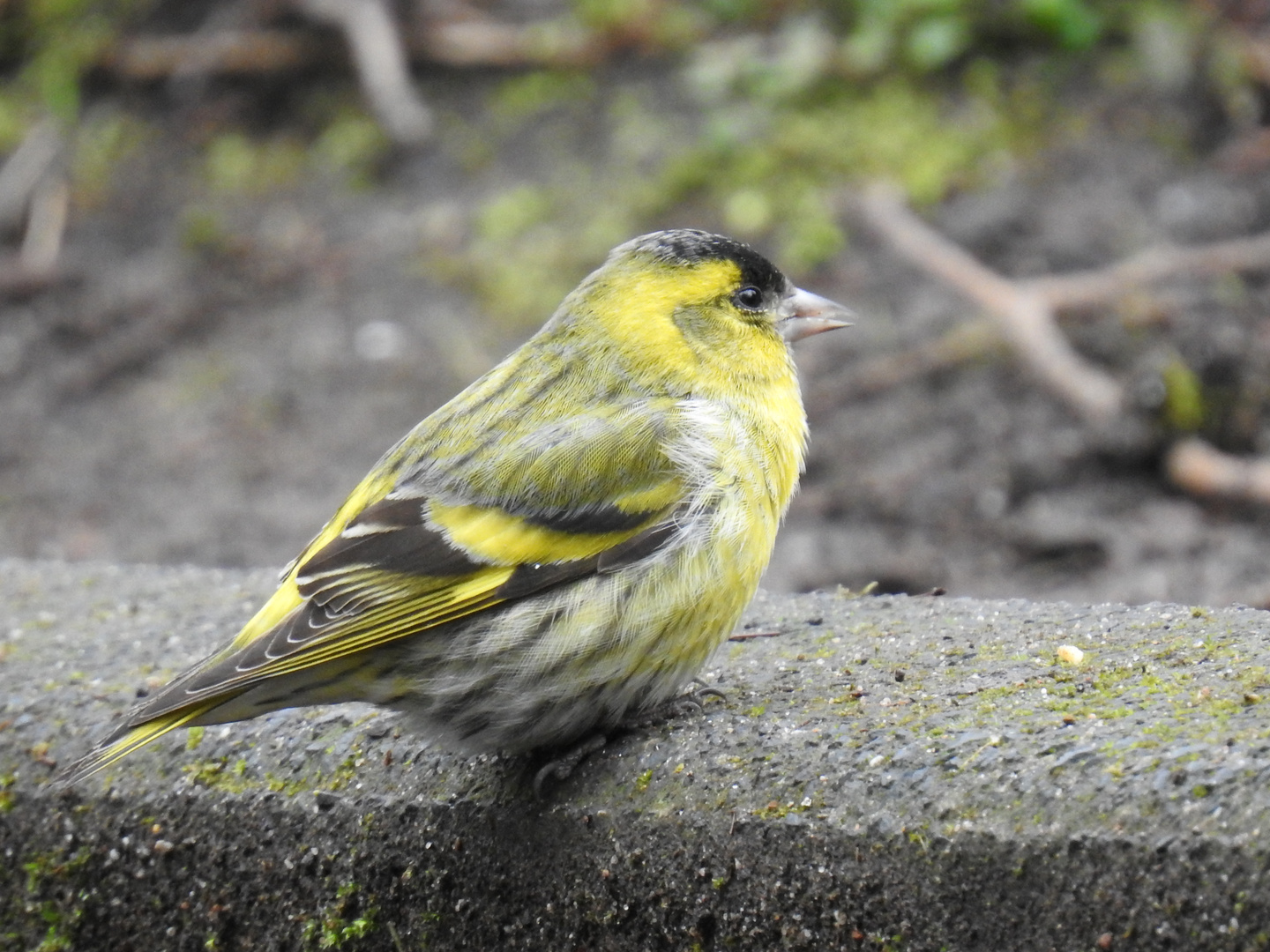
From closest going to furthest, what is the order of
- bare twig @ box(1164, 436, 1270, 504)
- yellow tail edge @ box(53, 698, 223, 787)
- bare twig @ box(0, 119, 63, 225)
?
1. yellow tail edge @ box(53, 698, 223, 787)
2. bare twig @ box(1164, 436, 1270, 504)
3. bare twig @ box(0, 119, 63, 225)

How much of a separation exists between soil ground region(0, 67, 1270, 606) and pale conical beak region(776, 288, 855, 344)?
135cm

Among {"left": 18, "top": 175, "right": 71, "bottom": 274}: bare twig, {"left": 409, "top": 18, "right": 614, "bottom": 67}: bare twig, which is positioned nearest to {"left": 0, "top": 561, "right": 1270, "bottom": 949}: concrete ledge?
{"left": 18, "top": 175, "right": 71, "bottom": 274}: bare twig

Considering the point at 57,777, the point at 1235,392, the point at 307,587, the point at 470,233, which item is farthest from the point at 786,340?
the point at 470,233

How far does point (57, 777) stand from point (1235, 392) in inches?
150

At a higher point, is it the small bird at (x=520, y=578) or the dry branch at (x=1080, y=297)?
the small bird at (x=520, y=578)

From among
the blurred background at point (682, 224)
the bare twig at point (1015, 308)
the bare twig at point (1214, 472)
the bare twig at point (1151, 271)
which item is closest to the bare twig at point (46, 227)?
the blurred background at point (682, 224)

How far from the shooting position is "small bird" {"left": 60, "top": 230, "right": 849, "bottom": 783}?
2.76 meters

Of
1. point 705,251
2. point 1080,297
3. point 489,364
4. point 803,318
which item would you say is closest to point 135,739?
point 705,251

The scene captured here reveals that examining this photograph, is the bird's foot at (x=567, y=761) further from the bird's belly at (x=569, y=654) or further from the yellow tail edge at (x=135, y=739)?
the yellow tail edge at (x=135, y=739)

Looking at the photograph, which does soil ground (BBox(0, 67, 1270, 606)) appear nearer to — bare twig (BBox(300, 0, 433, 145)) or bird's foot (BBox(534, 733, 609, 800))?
bare twig (BBox(300, 0, 433, 145))

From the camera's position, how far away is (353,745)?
305 centimetres

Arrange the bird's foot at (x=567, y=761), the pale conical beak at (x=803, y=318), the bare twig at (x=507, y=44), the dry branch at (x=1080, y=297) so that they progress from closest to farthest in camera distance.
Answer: the bird's foot at (x=567, y=761), the pale conical beak at (x=803, y=318), the dry branch at (x=1080, y=297), the bare twig at (x=507, y=44)

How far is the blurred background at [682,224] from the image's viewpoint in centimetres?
508

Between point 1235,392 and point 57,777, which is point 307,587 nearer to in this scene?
point 57,777
